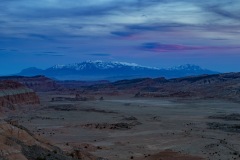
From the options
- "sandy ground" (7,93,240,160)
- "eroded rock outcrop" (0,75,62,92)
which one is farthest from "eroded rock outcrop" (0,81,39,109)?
"eroded rock outcrop" (0,75,62,92)

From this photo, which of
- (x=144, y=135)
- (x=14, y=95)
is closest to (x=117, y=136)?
(x=144, y=135)

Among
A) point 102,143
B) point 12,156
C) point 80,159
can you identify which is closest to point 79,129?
point 102,143

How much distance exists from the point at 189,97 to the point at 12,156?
283 ft

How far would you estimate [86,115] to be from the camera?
215ft

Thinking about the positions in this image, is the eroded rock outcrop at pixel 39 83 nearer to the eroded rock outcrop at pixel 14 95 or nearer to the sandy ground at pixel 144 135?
the eroded rock outcrop at pixel 14 95

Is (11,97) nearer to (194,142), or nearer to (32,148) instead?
(194,142)

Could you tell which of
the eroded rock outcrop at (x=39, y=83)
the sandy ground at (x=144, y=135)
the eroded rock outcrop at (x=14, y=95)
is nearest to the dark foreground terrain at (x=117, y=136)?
the sandy ground at (x=144, y=135)

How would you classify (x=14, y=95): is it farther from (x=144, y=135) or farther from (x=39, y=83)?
(x=39, y=83)

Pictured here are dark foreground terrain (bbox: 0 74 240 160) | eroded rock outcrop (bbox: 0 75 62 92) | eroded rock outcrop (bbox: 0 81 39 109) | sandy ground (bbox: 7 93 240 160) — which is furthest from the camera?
eroded rock outcrop (bbox: 0 75 62 92)

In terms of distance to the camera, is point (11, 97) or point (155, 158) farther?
point (11, 97)

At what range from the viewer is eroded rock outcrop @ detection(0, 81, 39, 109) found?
7181 centimetres

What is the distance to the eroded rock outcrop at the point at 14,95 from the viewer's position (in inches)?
2827

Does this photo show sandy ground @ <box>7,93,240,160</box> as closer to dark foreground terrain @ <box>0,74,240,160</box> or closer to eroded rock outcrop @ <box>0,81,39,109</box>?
dark foreground terrain @ <box>0,74,240,160</box>

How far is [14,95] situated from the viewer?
250 ft
